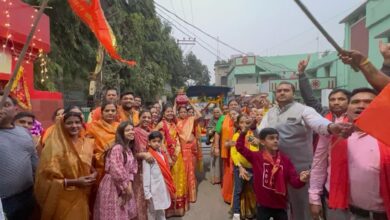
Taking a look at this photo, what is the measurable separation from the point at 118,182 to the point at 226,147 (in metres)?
2.90

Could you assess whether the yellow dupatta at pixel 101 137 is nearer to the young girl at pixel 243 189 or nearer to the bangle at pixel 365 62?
the young girl at pixel 243 189

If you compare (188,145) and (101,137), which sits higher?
(101,137)

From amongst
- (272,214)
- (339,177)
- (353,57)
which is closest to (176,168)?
(272,214)

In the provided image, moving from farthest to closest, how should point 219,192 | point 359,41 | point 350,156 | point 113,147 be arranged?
1. point 359,41
2. point 219,192
3. point 113,147
4. point 350,156

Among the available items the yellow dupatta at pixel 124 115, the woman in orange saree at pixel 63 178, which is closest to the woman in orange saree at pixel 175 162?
the yellow dupatta at pixel 124 115

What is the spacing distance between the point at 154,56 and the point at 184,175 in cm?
1266

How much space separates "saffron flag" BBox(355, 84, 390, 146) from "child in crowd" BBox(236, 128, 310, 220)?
1564 millimetres

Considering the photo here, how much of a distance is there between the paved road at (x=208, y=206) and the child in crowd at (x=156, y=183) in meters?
1.22

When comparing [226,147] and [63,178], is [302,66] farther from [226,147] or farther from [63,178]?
[63,178]

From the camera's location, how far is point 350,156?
7.82 ft

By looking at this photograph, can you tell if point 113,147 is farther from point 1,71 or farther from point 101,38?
point 1,71

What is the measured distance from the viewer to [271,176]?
362cm

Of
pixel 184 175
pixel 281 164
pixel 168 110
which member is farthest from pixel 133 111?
pixel 281 164

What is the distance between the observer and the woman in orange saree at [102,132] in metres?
3.66
